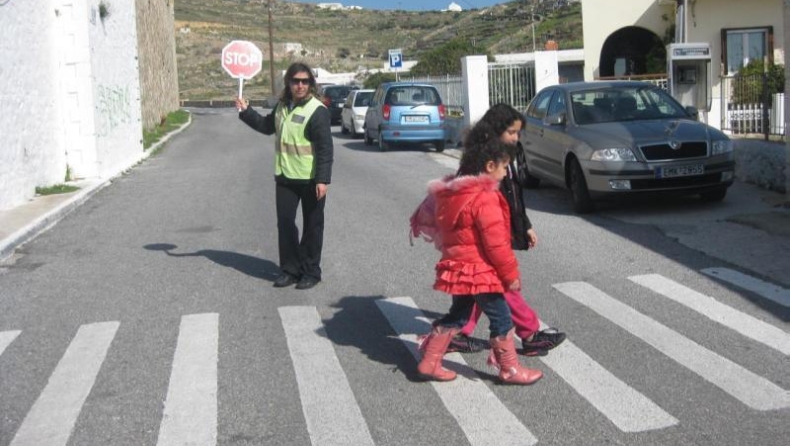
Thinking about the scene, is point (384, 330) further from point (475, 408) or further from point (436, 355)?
point (475, 408)

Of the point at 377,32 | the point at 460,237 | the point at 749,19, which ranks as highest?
the point at 377,32

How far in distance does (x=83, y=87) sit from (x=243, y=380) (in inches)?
516

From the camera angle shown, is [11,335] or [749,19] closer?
[11,335]

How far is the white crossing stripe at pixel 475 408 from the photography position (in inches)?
184

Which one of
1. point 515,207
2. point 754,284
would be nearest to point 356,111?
point 754,284

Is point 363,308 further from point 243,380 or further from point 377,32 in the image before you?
point 377,32

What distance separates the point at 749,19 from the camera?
998 inches

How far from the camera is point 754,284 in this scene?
7.71 m

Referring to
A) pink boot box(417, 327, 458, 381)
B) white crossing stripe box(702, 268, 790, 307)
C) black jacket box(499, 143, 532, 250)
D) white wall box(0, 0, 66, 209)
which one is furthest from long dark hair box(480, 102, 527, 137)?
white wall box(0, 0, 66, 209)

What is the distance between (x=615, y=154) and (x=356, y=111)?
17.2 m

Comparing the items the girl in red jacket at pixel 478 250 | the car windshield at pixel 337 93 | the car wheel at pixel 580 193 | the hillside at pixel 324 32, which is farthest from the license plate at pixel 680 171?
the hillside at pixel 324 32

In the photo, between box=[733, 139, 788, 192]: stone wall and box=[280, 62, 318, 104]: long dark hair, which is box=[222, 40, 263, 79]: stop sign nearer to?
box=[280, 62, 318, 104]: long dark hair

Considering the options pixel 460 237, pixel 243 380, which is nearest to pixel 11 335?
pixel 243 380

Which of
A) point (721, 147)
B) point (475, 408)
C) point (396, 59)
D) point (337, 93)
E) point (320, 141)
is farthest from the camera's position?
point (337, 93)
